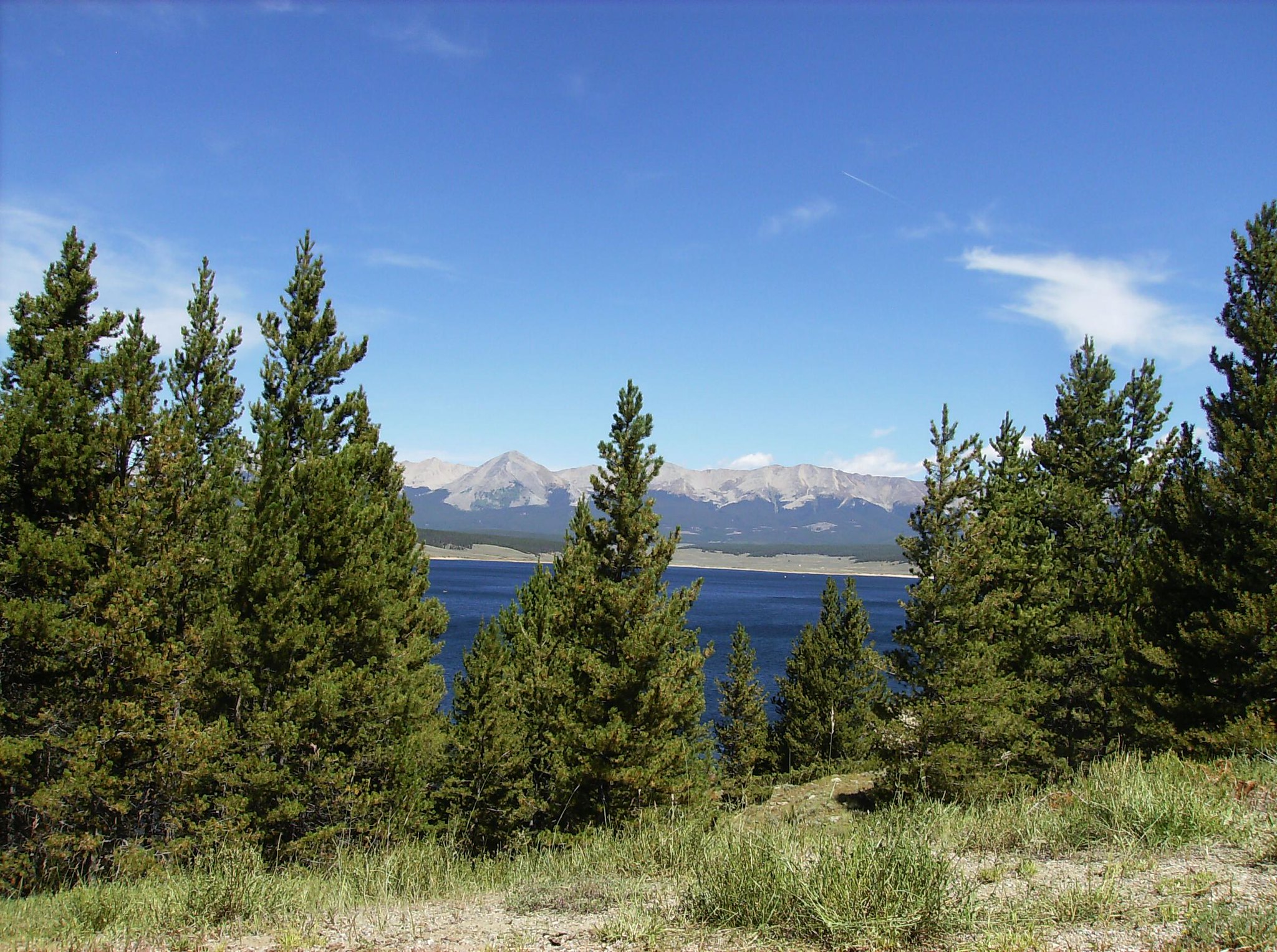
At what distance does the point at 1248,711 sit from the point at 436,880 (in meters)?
17.8

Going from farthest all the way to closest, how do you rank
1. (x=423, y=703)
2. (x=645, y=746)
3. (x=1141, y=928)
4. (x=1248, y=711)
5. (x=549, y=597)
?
1. (x=549, y=597)
2. (x=423, y=703)
3. (x=645, y=746)
4. (x=1248, y=711)
5. (x=1141, y=928)

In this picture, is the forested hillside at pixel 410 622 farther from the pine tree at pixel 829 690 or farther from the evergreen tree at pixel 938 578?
the pine tree at pixel 829 690

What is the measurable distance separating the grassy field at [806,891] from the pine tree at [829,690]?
32.3 metres

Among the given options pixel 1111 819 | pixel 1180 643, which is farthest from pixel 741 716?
pixel 1111 819

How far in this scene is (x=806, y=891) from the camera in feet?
17.1

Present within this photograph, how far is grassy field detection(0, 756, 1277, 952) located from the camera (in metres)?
5.00

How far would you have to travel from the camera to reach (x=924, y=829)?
6508 millimetres

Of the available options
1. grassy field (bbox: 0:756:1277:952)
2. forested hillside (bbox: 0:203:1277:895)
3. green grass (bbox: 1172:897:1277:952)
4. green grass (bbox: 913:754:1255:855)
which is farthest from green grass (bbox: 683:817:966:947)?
forested hillside (bbox: 0:203:1277:895)

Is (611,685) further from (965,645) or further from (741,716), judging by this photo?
(741,716)

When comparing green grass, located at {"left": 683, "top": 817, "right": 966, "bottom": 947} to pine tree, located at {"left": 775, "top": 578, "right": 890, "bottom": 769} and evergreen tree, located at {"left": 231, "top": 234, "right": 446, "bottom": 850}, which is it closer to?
evergreen tree, located at {"left": 231, "top": 234, "right": 446, "bottom": 850}

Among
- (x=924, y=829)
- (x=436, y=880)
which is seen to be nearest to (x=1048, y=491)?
(x=924, y=829)

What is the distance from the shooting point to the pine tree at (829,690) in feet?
130

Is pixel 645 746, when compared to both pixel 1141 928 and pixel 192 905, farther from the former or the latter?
pixel 1141 928

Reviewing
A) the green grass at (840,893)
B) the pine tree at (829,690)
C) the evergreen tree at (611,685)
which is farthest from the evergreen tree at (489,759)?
the pine tree at (829,690)
